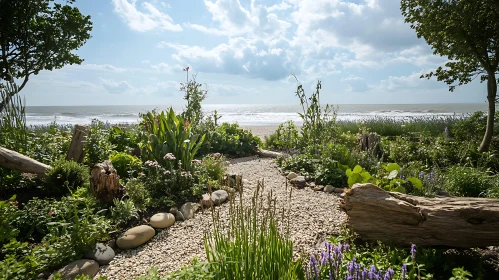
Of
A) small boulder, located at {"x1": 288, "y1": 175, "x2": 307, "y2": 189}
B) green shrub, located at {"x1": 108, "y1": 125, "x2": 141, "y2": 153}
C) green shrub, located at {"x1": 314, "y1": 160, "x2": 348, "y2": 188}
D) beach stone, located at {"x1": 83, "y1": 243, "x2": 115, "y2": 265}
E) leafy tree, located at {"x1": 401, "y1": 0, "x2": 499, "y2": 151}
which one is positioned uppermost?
leafy tree, located at {"x1": 401, "y1": 0, "x2": 499, "y2": 151}

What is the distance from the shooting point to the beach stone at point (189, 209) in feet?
14.8

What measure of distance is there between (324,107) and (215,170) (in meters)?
4.72

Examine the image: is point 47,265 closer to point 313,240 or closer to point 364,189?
point 313,240

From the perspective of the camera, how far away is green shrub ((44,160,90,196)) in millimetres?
4676

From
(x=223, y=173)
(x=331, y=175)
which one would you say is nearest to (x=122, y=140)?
(x=223, y=173)

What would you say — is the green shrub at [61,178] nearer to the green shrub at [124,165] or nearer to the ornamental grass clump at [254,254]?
the green shrub at [124,165]

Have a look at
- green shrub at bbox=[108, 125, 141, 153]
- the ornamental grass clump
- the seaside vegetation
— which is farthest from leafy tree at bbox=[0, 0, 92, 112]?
the ornamental grass clump

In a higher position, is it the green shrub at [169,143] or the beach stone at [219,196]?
the green shrub at [169,143]

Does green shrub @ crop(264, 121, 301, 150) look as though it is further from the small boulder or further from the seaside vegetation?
the small boulder

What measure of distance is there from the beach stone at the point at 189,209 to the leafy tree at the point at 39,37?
11788 millimetres

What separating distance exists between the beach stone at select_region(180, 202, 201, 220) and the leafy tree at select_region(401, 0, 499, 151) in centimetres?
833

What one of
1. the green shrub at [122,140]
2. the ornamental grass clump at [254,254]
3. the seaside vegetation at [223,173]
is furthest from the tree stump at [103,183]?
the ornamental grass clump at [254,254]

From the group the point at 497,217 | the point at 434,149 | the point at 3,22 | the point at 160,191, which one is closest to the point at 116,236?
the point at 160,191

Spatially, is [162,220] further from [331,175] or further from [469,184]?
[469,184]
